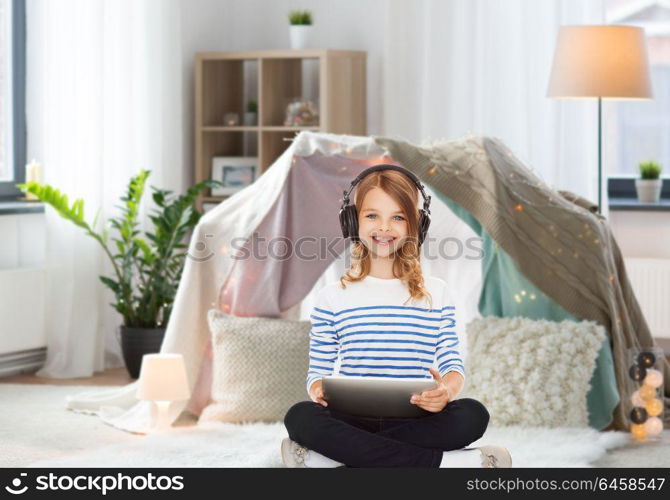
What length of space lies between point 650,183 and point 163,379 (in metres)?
2.54

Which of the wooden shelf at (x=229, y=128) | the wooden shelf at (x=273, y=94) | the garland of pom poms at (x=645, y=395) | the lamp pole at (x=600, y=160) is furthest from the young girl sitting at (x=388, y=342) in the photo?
the wooden shelf at (x=229, y=128)

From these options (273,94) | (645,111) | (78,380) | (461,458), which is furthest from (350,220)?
(645,111)

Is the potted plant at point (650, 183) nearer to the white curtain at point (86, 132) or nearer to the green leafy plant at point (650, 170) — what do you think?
the green leafy plant at point (650, 170)

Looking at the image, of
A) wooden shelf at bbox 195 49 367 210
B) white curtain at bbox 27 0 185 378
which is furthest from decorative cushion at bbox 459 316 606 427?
wooden shelf at bbox 195 49 367 210

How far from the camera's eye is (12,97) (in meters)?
4.76

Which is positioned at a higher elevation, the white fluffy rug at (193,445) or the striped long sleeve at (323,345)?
the striped long sleeve at (323,345)

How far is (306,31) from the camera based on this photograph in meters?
5.31

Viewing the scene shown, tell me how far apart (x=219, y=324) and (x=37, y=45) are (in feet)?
5.89

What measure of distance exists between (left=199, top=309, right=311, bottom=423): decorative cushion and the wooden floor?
1094 mm

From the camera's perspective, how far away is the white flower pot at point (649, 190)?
16.4 feet

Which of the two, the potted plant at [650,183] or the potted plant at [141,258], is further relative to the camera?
the potted plant at [650,183]

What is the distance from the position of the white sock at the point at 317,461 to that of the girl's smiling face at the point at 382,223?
0.33m
